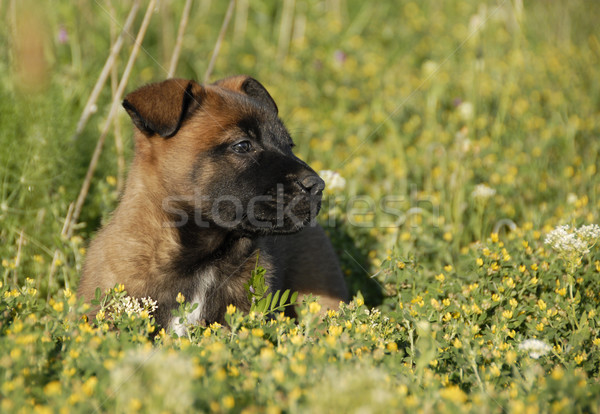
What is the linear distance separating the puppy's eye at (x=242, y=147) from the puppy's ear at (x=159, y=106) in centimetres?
29

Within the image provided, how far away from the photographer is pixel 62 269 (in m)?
3.60

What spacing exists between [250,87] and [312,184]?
3.33 feet

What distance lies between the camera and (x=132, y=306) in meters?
2.63

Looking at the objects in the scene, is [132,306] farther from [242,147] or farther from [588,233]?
[588,233]

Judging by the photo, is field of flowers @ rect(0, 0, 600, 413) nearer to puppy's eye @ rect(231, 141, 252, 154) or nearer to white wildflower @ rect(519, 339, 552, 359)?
white wildflower @ rect(519, 339, 552, 359)

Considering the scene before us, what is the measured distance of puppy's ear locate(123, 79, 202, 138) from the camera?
286 centimetres

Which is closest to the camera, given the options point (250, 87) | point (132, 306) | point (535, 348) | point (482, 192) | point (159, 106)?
point (535, 348)

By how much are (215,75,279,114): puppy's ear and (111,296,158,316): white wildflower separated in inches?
54.4

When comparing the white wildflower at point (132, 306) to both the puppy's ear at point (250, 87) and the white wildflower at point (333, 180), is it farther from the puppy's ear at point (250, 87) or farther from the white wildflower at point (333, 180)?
the white wildflower at point (333, 180)

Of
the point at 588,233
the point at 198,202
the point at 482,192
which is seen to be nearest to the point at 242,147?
the point at 198,202

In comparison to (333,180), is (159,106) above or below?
above

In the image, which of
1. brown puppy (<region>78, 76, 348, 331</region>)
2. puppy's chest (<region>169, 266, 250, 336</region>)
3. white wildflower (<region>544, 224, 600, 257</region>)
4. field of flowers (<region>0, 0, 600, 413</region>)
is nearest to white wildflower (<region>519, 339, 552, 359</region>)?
field of flowers (<region>0, 0, 600, 413</region>)

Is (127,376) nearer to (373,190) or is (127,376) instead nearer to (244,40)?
(373,190)

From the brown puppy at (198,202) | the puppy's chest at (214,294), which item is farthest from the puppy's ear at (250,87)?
the puppy's chest at (214,294)
